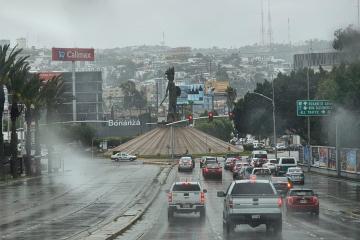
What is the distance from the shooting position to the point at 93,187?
236 ft

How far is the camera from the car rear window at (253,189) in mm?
30438

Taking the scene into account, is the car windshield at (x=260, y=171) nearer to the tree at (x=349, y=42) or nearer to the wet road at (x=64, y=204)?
the wet road at (x=64, y=204)

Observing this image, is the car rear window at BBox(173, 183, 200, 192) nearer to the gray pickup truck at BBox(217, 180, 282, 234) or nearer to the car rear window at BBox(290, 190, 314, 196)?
the car rear window at BBox(290, 190, 314, 196)

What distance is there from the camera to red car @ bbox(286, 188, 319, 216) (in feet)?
138

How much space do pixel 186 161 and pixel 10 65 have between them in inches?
899

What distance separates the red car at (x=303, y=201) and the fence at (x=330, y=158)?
3545 centimetres

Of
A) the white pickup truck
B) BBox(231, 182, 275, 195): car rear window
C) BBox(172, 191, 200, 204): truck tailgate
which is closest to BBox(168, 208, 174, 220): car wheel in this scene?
the white pickup truck

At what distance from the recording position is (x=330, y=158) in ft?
297

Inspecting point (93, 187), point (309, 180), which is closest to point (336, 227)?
point (93, 187)

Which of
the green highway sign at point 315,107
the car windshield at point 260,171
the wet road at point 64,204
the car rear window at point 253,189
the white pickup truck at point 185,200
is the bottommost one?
the wet road at point 64,204

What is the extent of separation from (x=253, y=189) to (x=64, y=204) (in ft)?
80.9

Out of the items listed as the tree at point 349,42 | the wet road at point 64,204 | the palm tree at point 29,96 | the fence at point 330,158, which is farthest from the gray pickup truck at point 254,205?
the palm tree at point 29,96

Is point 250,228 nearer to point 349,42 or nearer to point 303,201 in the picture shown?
point 303,201

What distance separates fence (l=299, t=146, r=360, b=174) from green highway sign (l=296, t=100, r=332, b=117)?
4.39 m
